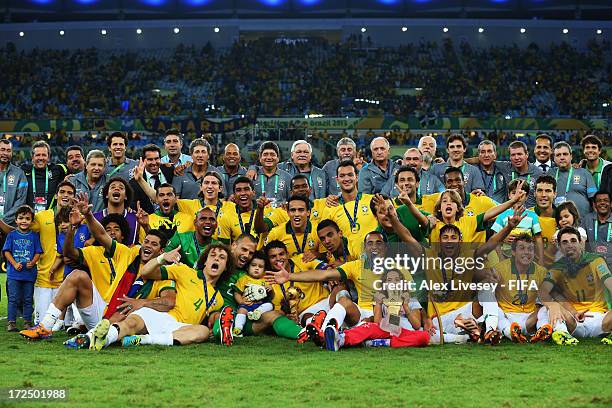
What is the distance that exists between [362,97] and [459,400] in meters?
30.6

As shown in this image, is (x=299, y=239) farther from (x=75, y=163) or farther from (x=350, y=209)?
(x=75, y=163)

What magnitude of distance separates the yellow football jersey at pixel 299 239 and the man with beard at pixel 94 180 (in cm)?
198

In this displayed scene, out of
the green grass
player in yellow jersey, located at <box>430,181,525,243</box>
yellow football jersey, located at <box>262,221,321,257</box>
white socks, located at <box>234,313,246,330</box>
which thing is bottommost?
the green grass

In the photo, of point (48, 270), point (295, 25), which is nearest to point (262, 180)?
point (48, 270)

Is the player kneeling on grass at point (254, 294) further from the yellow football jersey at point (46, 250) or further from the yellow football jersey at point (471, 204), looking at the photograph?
the yellow football jersey at point (46, 250)

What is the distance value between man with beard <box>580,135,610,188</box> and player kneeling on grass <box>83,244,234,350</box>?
14.4ft

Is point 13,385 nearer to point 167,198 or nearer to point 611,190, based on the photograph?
point 167,198

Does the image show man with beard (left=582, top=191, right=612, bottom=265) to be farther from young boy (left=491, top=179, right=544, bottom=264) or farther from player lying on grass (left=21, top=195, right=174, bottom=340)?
player lying on grass (left=21, top=195, right=174, bottom=340)

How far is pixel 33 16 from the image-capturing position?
139 ft

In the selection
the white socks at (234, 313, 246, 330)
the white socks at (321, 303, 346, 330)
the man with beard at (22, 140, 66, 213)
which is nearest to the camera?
the white socks at (321, 303, 346, 330)

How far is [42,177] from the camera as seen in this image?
988cm

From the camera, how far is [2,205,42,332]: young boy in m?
8.44

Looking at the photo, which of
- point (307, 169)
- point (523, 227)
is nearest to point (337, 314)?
point (523, 227)

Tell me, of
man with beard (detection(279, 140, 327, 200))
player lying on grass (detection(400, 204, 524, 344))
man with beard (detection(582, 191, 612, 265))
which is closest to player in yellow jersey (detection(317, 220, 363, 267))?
player lying on grass (detection(400, 204, 524, 344))
